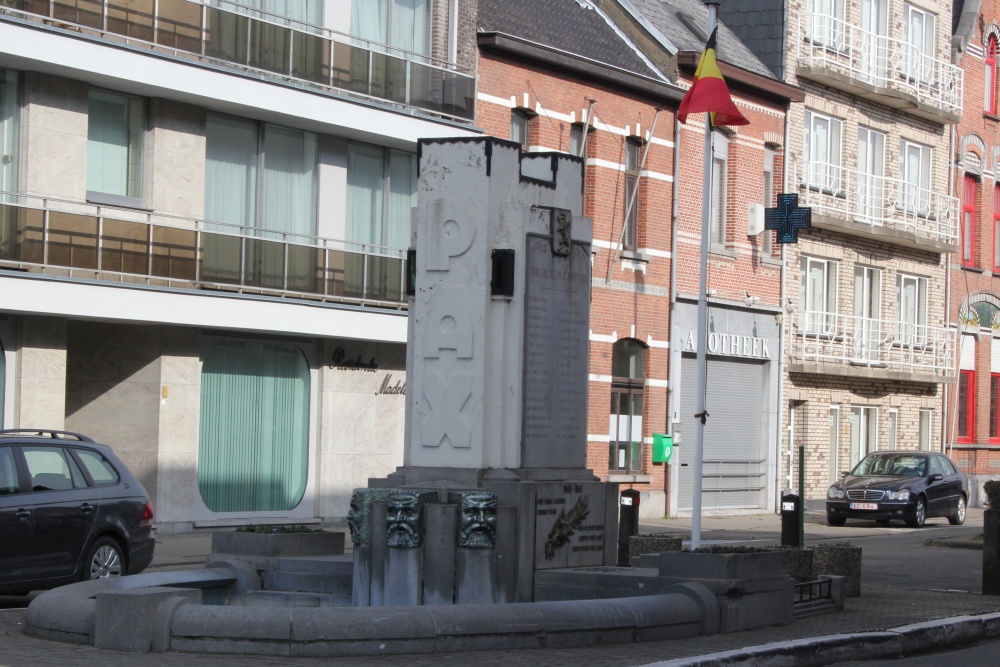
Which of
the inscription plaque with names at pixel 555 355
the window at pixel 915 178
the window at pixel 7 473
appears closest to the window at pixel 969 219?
the window at pixel 915 178

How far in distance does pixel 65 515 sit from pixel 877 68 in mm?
30313

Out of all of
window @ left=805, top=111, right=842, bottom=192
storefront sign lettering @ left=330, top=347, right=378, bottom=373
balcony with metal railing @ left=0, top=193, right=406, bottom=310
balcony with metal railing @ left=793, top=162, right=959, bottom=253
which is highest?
window @ left=805, top=111, right=842, bottom=192

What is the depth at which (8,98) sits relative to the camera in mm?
22406

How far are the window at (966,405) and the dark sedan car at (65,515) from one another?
110 ft

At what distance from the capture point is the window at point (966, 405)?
148 ft

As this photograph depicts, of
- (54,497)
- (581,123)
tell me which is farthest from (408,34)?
(54,497)

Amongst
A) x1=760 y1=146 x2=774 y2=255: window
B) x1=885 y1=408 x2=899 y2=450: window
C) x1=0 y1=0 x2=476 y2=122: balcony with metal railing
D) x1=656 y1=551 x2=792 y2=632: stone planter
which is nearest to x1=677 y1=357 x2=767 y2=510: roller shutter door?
x1=760 y1=146 x2=774 y2=255: window

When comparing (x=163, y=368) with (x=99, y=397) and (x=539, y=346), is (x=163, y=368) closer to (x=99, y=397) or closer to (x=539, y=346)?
(x=99, y=397)

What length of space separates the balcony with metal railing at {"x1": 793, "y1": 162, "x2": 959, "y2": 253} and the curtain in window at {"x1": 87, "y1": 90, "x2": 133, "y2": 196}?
18.3m

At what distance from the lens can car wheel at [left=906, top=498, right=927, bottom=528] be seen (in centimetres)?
3162

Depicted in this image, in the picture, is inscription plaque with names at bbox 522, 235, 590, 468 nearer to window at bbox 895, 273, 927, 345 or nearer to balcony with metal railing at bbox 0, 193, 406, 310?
balcony with metal railing at bbox 0, 193, 406, 310

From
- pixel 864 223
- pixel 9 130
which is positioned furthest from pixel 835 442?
pixel 9 130

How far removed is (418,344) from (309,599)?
89.9 inches

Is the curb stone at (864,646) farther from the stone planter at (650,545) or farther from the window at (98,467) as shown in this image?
the window at (98,467)
